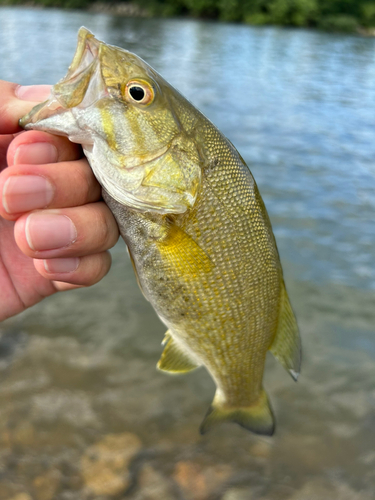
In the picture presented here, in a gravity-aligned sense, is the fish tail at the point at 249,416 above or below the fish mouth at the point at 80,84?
below

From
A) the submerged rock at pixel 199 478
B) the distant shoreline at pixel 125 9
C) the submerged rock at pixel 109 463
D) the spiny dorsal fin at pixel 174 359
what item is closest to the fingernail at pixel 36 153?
the spiny dorsal fin at pixel 174 359

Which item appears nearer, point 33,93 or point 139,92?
point 139,92

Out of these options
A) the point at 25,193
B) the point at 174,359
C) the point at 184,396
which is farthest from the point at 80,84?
the point at 184,396

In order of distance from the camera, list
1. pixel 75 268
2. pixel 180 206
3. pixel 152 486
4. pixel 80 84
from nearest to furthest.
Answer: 1. pixel 80 84
2. pixel 180 206
3. pixel 75 268
4. pixel 152 486

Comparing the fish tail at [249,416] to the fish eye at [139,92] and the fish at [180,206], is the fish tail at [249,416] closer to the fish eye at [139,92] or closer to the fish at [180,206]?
the fish at [180,206]

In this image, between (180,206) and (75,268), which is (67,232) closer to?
(75,268)

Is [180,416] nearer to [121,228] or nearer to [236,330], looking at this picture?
[236,330]

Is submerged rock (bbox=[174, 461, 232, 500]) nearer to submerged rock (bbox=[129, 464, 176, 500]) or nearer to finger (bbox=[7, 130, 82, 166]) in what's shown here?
submerged rock (bbox=[129, 464, 176, 500])
